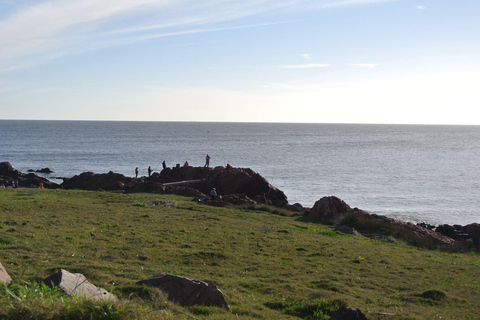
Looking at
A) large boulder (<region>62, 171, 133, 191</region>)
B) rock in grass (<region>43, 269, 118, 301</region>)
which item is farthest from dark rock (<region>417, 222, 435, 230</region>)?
rock in grass (<region>43, 269, 118, 301</region>)

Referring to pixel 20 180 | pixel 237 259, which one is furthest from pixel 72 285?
pixel 20 180

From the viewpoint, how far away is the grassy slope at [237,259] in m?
13.0

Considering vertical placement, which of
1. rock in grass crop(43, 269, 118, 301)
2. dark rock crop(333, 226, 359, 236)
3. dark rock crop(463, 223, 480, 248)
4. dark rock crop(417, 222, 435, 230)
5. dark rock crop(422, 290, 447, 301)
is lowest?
dark rock crop(417, 222, 435, 230)

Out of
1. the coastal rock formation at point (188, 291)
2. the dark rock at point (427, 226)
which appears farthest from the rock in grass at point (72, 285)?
the dark rock at point (427, 226)

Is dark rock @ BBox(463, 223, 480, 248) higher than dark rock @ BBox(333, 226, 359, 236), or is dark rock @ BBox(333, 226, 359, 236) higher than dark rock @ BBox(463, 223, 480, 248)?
dark rock @ BBox(333, 226, 359, 236)

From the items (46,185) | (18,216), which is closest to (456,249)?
(18,216)

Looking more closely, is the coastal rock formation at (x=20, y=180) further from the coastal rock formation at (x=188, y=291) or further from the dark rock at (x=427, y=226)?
the coastal rock formation at (x=188, y=291)

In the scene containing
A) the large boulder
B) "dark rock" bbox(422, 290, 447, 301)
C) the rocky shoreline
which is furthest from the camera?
the large boulder

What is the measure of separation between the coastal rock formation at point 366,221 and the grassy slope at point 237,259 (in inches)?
155

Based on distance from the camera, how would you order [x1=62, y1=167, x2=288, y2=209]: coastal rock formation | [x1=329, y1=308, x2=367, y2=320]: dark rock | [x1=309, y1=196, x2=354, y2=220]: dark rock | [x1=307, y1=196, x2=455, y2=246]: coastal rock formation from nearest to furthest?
[x1=329, y1=308, x2=367, y2=320]: dark rock
[x1=307, y1=196, x2=455, y2=246]: coastal rock formation
[x1=309, y1=196, x2=354, y2=220]: dark rock
[x1=62, y1=167, x2=288, y2=209]: coastal rock formation

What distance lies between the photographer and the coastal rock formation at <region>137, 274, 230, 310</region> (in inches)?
399

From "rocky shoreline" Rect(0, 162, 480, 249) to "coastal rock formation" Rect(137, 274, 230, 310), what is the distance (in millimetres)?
22647

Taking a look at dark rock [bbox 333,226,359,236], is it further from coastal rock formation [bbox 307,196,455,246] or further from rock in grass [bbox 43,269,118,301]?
rock in grass [bbox 43,269,118,301]

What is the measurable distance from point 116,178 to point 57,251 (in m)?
37.4
